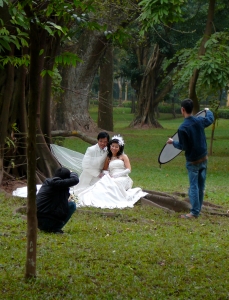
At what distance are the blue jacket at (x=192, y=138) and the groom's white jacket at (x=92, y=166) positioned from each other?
87.8 inches

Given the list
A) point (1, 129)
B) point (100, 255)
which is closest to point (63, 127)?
point (1, 129)

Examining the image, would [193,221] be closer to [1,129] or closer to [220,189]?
[1,129]

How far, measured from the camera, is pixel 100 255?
22.9 ft

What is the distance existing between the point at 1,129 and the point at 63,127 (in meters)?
18.9

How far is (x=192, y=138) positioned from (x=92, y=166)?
99.6 inches

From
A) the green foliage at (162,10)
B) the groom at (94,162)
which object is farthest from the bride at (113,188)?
the green foliage at (162,10)

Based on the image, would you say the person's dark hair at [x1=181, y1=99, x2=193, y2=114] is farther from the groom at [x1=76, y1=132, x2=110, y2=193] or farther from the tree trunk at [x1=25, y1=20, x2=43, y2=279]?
the tree trunk at [x1=25, y1=20, x2=43, y2=279]

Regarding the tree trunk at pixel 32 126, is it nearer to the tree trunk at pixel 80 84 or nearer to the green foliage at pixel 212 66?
the green foliage at pixel 212 66

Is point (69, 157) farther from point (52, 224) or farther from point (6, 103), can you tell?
point (52, 224)

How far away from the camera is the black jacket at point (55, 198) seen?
25.7ft

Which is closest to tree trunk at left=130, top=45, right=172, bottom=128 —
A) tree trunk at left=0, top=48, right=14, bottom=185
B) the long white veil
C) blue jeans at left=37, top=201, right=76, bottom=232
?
the long white veil

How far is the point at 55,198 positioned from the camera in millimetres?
7906

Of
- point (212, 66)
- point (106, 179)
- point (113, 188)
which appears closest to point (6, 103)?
point (106, 179)

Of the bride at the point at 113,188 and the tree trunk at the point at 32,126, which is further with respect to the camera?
the bride at the point at 113,188
